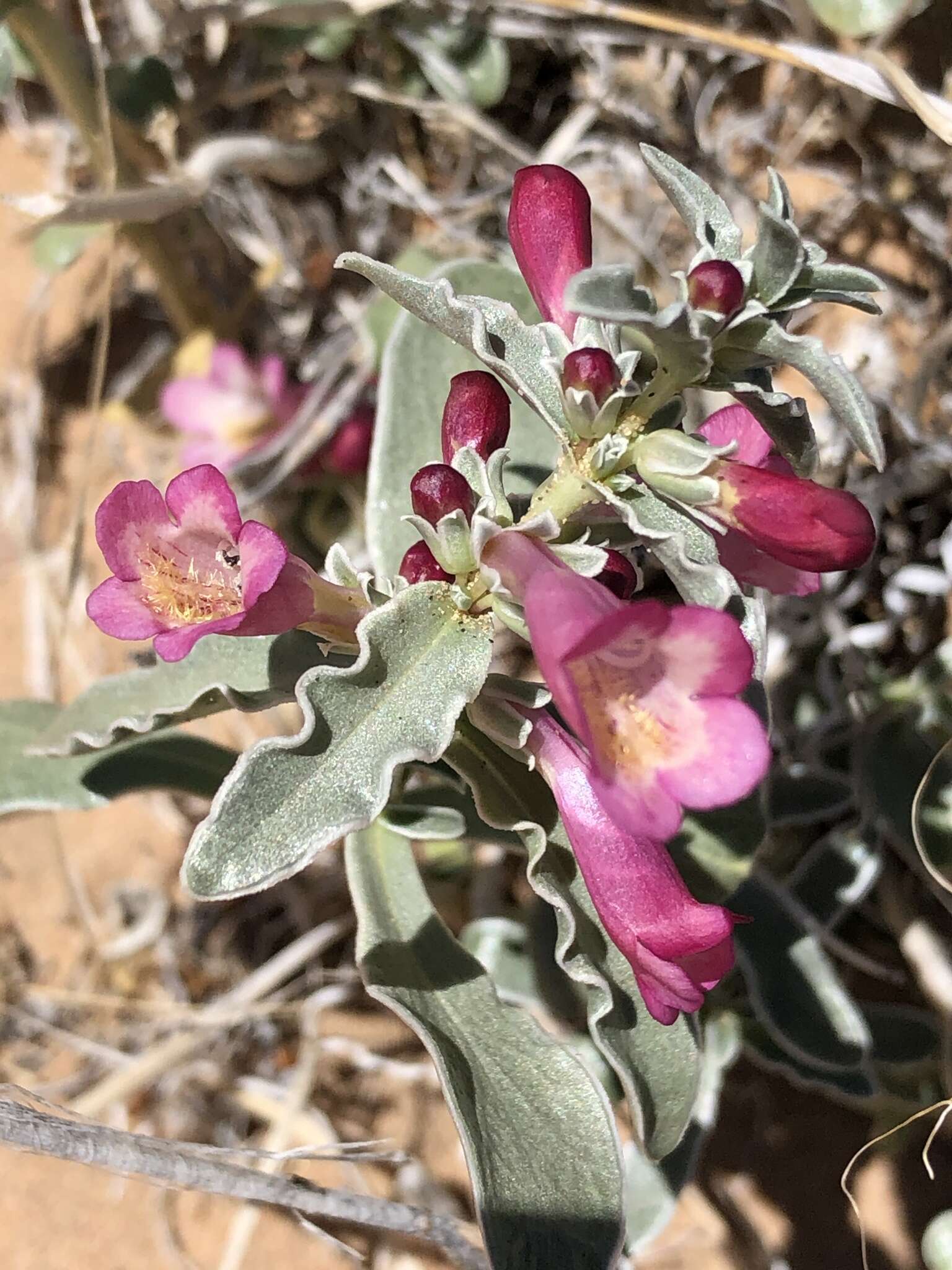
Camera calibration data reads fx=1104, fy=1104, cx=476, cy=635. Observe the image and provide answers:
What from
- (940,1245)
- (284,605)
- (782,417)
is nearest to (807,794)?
(940,1245)

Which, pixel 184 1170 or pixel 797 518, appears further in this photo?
pixel 184 1170

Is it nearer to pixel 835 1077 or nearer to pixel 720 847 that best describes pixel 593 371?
pixel 720 847

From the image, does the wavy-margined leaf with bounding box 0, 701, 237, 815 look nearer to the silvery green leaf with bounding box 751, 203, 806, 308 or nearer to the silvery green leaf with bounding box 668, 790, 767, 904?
the silvery green leaf with bounding box 668, 790, 767, 904

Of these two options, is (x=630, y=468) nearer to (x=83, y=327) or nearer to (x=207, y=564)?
(x=207, y=564)

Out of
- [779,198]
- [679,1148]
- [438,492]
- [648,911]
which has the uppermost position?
[779,198]

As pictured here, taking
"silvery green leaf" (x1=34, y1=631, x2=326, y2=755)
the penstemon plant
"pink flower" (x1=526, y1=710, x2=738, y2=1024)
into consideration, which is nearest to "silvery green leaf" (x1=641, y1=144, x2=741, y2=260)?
the penstemon plant

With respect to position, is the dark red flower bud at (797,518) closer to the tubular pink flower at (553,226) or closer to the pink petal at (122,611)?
the tubular pink flower at (553,226)

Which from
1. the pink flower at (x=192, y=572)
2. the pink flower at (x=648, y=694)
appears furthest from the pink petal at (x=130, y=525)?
the pink flower at (x=648, y=694)
